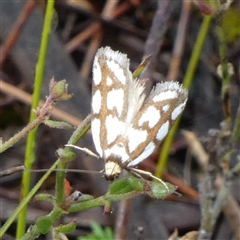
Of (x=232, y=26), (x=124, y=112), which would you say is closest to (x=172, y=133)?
(x=232, y=26)

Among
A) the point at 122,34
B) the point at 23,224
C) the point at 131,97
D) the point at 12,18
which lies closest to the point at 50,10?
the point at 131,97

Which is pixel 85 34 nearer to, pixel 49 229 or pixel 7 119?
pixel 7 119

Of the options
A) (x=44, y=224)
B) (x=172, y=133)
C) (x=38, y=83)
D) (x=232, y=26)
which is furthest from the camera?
(x=232, y=26)

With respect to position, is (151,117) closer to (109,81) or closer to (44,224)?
(109,81)

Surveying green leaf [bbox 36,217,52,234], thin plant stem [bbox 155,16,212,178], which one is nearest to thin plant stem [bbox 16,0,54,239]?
green leaf [bbox 36,217,52,234]

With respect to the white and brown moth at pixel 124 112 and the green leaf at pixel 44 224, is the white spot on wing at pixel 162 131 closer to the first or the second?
the white and brown moth at pixel 124 112

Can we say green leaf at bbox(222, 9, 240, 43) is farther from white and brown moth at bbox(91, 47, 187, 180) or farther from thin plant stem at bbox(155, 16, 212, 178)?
white and brown moth at bbox(91, 47, 187, 180)

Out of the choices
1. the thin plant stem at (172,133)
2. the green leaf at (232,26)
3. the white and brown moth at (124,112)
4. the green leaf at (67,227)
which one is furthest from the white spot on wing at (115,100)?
the green leaf at (232,26)
